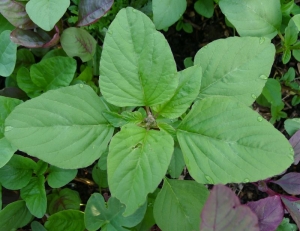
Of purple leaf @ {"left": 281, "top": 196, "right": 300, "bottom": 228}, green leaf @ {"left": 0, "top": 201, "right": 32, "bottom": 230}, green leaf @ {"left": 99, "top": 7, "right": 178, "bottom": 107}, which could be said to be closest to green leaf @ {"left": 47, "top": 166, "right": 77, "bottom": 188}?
green leaf @ {"left": 0, "top": 201, "right": 32, "bottom": 230}

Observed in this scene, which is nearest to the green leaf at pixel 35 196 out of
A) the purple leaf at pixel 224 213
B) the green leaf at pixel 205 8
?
the purple leaf at pixel 224 213

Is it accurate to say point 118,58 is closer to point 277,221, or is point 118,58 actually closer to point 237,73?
point 237,73

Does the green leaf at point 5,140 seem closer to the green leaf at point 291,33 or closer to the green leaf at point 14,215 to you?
the green leaf at point 14,215

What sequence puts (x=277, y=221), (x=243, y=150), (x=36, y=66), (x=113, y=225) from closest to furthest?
(x=243, y=150) < (x=277, y=221) < (x=113, y=225) < (x=36, y=66)

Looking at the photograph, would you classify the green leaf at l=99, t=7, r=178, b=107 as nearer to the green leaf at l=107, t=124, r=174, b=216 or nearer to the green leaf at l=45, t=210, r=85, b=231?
the green leaf at l=107, t=124, r=174, b=216

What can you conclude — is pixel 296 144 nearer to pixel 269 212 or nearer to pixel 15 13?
pixel 269 212

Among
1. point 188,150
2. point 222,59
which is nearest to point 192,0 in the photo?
point 222,59
